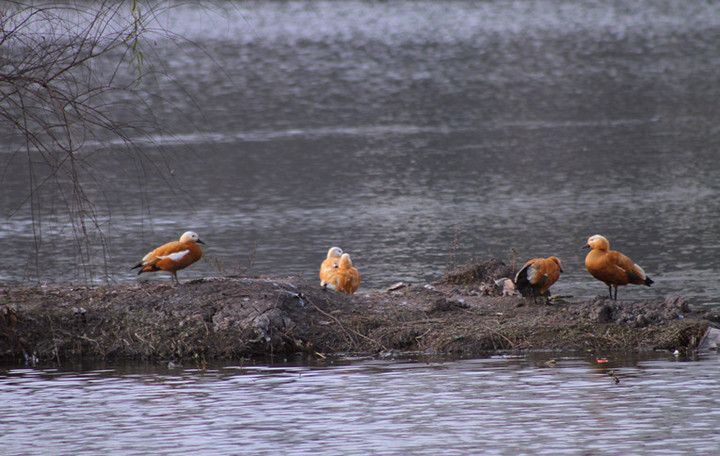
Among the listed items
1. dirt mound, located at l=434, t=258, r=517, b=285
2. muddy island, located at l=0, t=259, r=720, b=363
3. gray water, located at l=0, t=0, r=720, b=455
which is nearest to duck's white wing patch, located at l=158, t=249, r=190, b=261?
muddy island, located at l=0, t=259, r=720, b=363

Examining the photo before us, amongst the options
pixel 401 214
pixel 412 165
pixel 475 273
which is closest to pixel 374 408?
pixel 475 273

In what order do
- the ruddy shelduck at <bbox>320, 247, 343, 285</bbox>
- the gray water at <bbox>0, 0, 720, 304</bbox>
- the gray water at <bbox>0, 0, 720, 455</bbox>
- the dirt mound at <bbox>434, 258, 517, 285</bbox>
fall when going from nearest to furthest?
the gray water at <bbox>0, 0, 720, 455</bbox> → the ruddy shelduck at <bbox>320, 247, 343, 285</bbox> → the dirt mound at <bbox>434, 258, 517, 285</bbox> → the gray water at <bbox>0, 0, 720, 304</bbox>

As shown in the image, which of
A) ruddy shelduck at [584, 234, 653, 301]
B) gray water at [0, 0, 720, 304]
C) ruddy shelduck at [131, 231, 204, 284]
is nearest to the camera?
ruddy shelduck at [584, 234, 653, 301]

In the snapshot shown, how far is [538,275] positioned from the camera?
1520 cm

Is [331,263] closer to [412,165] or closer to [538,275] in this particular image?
[538,275]

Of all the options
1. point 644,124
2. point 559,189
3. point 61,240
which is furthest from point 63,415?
point 644,124

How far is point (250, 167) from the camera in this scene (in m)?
34.9

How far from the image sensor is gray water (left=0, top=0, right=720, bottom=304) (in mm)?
21234

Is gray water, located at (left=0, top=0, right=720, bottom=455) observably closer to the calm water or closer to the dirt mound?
the calm water

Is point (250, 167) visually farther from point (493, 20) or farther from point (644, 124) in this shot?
point (493, 20)

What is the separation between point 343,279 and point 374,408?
4643mm

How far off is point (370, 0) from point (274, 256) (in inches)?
3635

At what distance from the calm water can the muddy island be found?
0.44 meters

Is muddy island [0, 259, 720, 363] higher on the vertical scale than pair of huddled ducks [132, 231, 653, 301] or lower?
lower
